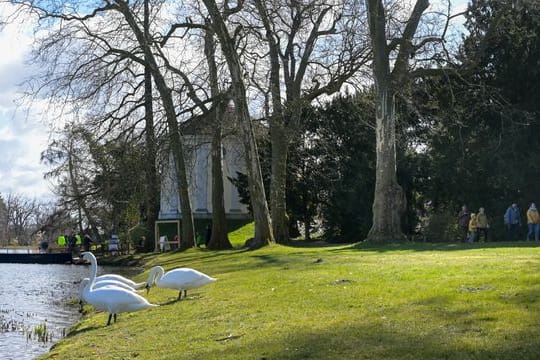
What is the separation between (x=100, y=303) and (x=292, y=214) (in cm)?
3691

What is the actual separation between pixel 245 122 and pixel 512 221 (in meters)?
13.2

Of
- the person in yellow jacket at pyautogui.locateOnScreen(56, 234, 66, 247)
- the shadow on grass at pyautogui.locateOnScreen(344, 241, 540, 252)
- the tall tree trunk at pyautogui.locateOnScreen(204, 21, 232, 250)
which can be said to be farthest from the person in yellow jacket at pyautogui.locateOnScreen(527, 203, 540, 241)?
the person in yellow jacket at pyautogui.locateOnScreen(56, 234, 66, 247)

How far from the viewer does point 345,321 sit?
33.0ft

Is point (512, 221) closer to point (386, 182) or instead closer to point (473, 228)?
point (473, 228)

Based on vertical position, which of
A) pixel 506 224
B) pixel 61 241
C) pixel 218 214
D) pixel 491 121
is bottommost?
pixel 506 224

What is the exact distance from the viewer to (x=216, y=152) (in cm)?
3650

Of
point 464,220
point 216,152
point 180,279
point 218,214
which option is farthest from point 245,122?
point 180,279

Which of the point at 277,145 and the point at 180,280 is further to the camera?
the point at 277,145

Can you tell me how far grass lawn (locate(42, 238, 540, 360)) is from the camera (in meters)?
8.38

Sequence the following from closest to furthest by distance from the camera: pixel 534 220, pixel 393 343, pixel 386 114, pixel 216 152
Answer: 1. pixel 393 343
2. pixel 386 114
3. pixel 534 220
4. pixel 216 152

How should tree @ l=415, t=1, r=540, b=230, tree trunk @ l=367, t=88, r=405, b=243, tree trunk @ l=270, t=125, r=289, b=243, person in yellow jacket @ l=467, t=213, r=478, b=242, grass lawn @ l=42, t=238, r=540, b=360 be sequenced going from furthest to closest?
1. tree trunk @ l=270, t=125, r=289, b=243
2. tree @ l=415, t=1, r=540, b=230
3. person in yellow jacket @ l=467, t=213, r=478, b=242
4. tree trunk @ l=367, t=88, r=405, b=243
5. grass lawn @ l=42, t=238, r=540, b=360

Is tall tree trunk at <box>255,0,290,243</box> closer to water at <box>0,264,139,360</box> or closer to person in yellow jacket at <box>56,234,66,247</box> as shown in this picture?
water at <box>0,264,139,360</box>

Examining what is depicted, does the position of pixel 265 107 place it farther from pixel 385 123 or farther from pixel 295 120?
pixel 385 123

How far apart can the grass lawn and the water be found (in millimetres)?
1187
